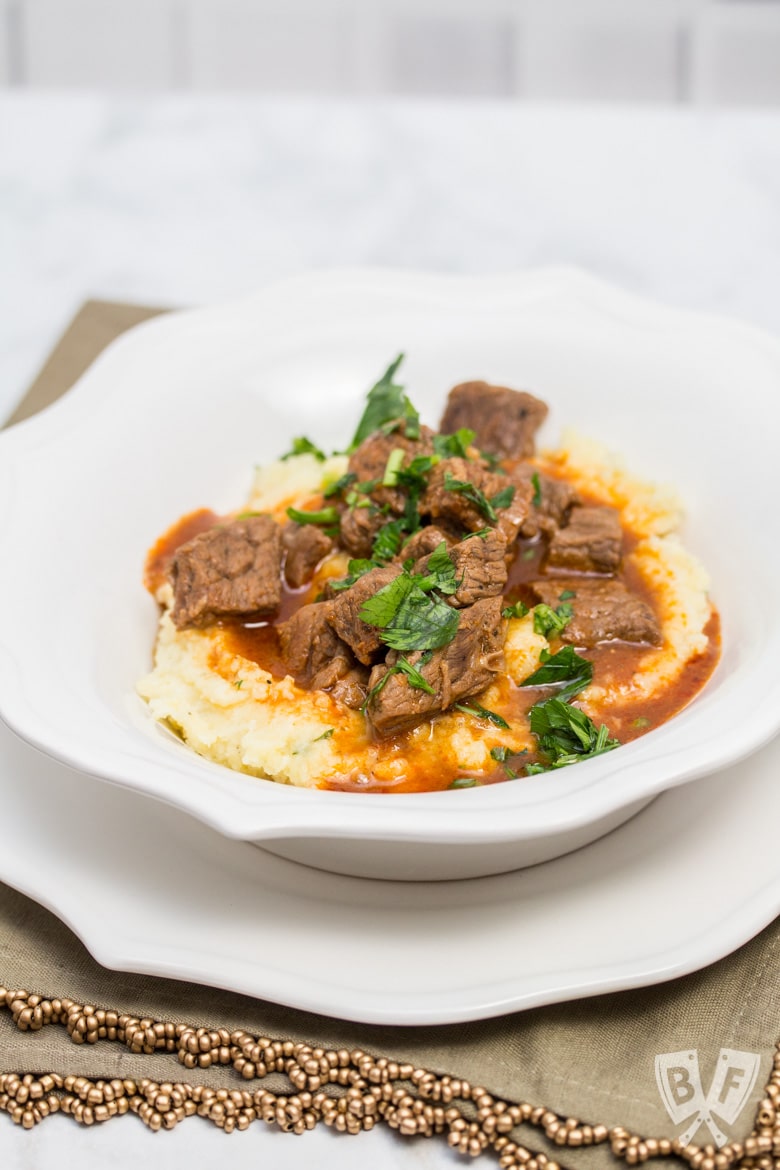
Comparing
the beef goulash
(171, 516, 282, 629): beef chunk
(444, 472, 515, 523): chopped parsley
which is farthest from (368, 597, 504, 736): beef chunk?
(171, 516, 282, 629): beef chunk

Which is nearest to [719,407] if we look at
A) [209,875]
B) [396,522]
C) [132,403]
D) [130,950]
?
[396,522]

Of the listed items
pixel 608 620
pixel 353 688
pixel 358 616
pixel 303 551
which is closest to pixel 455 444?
pixel 303 551

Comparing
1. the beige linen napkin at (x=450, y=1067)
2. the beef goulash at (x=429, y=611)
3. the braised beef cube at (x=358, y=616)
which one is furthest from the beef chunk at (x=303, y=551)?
the beige linen napkin at (x=450, y=1067)

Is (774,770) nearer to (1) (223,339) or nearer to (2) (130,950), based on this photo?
(2) (130,950)

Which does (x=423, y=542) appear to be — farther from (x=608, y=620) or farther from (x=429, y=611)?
(x=608, y=620)

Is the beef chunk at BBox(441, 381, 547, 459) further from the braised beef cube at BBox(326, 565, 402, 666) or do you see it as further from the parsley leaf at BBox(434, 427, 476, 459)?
the braised beef cube at BBox(326, 565, 402, 666)

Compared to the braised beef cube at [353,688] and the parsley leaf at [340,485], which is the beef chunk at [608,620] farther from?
the parsley leaf at [340,485]

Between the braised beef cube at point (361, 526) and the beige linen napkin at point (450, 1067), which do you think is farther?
the braised beef cube at point (361, 526)
